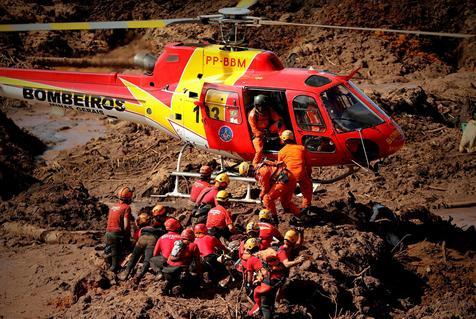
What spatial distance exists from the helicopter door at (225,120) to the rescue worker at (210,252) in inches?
114

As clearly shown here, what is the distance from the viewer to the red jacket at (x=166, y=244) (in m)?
10.2

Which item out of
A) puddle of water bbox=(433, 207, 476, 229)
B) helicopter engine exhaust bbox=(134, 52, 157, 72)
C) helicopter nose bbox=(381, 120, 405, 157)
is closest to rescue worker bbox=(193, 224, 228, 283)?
helicopter nose bbox=(381, 120, 405, 157)

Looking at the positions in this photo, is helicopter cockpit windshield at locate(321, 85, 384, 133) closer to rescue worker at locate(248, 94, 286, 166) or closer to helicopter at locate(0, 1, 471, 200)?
helicopter at locate(0, 1, 471, 200)

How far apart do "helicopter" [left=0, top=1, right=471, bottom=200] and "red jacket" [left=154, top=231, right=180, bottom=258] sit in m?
3.23

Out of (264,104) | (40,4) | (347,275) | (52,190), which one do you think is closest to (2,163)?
(52,190)

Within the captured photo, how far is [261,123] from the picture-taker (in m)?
12.4

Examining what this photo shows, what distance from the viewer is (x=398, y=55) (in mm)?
22672

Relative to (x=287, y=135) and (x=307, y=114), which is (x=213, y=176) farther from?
(x=307, y=114)

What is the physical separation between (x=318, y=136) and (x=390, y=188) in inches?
165

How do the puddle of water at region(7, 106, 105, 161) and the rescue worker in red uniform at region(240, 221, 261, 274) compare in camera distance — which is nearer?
the rescue worker in red uniform at region(240, 221, 261, 274)

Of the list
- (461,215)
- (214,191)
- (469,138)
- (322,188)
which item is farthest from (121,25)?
(469,138)

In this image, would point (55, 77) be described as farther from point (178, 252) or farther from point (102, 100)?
point (178, 252)

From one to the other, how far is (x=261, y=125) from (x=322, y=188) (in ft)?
12.2

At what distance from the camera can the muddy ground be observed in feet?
34.6
